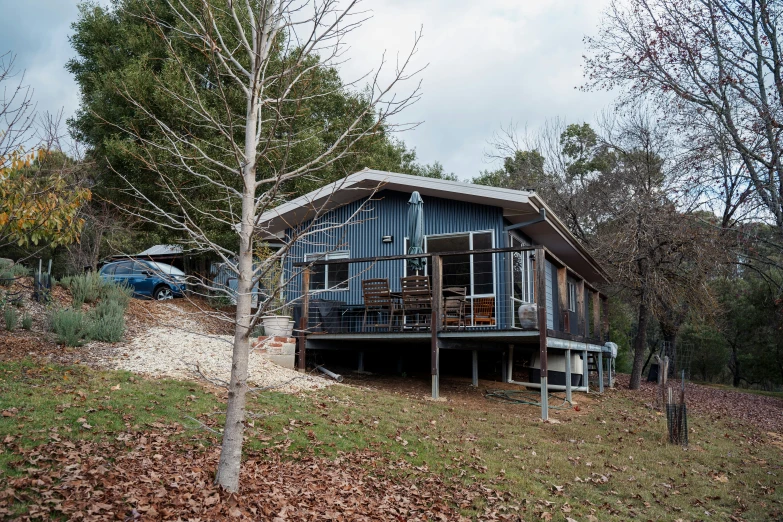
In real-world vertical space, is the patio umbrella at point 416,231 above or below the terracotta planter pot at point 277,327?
above

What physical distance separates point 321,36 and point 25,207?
3676 mm

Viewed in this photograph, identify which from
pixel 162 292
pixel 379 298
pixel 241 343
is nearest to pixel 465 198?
pixel 379 298

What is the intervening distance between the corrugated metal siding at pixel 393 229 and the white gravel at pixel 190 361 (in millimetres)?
2711

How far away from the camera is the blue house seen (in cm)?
1159

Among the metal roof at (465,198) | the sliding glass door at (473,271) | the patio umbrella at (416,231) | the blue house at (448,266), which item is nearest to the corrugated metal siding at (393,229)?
the blue house at (448,266)

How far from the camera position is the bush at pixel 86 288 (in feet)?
41.0

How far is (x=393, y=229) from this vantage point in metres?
14.2

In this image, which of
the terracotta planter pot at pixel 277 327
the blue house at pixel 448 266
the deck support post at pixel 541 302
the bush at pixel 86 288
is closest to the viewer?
the deck support post at pixel 541 302

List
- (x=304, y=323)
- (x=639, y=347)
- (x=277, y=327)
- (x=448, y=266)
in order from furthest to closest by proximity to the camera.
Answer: (x=639, y=347) → (x=448, y=266) → (x=277, y=327) → (x=304, y=323)

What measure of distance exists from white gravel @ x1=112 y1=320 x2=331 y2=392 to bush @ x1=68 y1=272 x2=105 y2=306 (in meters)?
1.89

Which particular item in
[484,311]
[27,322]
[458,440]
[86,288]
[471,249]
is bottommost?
[458,440]

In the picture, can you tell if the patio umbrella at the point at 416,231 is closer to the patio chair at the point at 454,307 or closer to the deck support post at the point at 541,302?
the patio chair at the point at 454,307

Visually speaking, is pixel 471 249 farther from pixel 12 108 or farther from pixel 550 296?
pixel 12 108

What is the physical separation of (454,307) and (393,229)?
3198 millimetres
